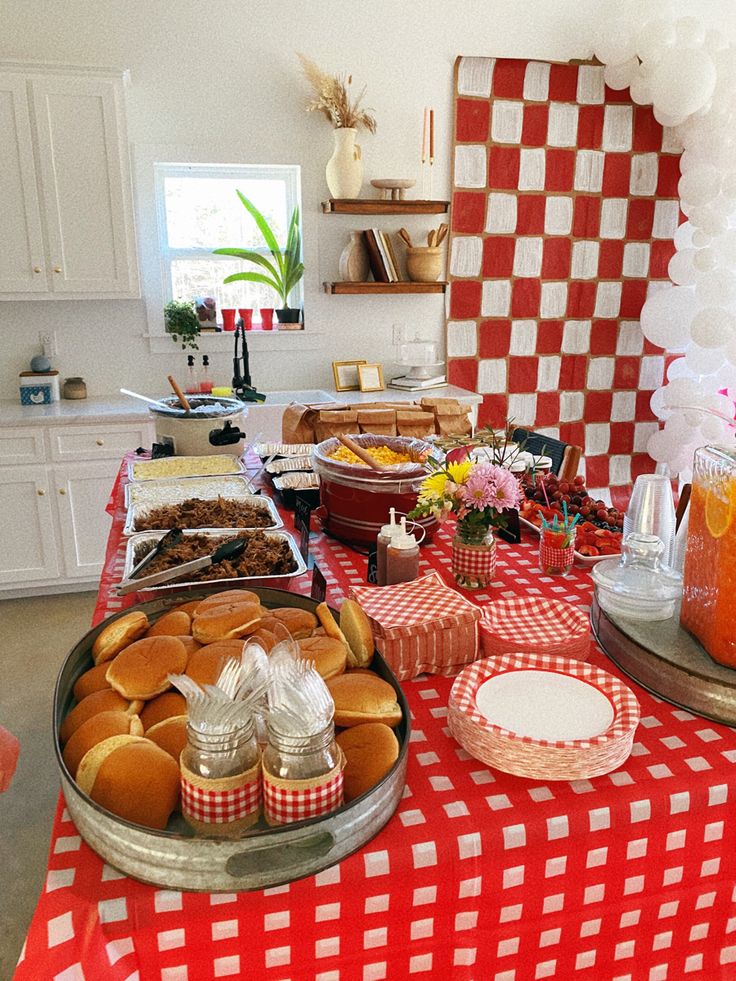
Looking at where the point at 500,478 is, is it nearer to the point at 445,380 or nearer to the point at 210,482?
the point at 210,482

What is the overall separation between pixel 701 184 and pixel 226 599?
3.48 meters

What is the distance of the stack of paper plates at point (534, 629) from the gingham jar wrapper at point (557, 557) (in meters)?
0.28

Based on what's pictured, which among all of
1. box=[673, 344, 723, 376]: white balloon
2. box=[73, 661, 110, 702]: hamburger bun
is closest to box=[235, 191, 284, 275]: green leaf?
box=[673, 344, 723, 376]: white balloon

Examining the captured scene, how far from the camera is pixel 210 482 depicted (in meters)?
2.12

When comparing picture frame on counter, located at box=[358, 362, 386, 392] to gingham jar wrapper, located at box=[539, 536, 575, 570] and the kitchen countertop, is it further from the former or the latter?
gingham jar wrapper, located at box=[539, 536, 575, 570]

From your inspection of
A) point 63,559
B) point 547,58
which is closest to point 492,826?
point 63,559

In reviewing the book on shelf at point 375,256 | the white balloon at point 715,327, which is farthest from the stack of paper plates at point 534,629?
the book on shelf at point 375,256

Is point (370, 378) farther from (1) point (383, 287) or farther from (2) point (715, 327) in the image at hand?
(2) point (715, 327)

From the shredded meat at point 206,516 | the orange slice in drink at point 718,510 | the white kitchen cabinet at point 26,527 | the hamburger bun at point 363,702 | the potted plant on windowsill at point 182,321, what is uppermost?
the potted plant on windowsill at point 182,321

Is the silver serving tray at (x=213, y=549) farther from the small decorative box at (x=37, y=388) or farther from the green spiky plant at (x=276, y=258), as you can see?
the green spiky plant at (x=276, y=258)

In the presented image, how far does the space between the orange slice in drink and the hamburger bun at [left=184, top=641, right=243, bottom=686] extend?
722 mm

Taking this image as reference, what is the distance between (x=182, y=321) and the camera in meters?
3.78

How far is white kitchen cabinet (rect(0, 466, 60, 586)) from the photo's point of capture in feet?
11.2

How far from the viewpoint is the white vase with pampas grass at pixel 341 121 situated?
12.1 feet
